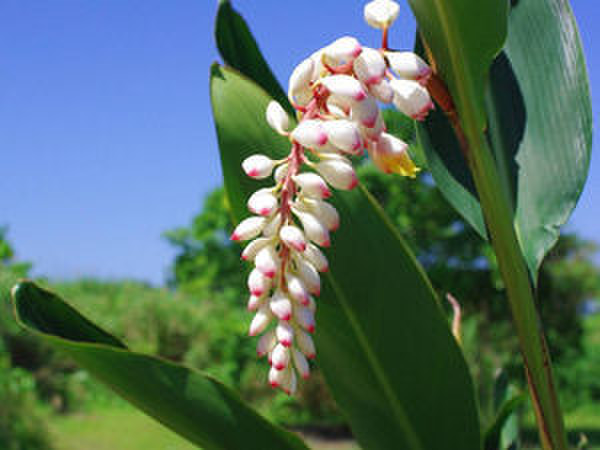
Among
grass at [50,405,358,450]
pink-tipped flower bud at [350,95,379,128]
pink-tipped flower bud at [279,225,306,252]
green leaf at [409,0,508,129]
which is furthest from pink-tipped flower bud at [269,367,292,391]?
grass at [50,405,358,450]

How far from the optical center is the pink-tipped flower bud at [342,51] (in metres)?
0.49

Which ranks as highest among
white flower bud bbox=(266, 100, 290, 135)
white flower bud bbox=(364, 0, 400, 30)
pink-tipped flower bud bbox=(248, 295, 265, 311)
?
white flower bud bbox=(364, 0, 400, 30)

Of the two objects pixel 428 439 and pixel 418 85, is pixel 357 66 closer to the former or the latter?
pixel 418 85

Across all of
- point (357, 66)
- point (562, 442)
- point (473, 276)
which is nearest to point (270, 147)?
point (357, 66)

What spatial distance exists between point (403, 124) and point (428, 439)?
45cm

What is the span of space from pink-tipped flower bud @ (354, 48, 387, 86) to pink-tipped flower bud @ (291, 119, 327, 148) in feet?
0.21

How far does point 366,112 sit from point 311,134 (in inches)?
2.1

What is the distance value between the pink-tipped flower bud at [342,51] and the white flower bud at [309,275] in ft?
0.54

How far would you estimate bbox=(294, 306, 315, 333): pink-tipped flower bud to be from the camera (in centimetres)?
49

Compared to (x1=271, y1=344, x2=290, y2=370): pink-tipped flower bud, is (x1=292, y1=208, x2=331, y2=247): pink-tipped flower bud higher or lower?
higher

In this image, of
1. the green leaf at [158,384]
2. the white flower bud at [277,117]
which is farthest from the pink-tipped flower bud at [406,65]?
the green leaf at [158,384]

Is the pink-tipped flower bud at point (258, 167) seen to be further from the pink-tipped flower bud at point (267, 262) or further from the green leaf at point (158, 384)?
the green leaf at point (158, 384)

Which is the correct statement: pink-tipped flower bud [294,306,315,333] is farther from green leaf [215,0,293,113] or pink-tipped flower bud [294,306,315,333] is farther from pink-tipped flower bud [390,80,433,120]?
green leaf [215,0,293,113]

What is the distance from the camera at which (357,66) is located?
50 cm
